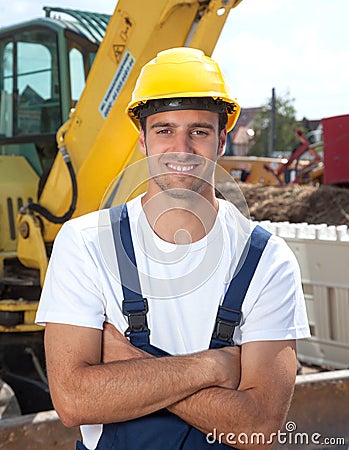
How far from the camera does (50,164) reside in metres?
5.67

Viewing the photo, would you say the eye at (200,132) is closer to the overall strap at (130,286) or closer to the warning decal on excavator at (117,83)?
the overall strap at (130,286)

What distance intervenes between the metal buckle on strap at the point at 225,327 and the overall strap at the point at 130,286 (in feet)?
0.65

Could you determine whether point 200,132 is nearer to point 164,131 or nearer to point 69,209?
point 164,131

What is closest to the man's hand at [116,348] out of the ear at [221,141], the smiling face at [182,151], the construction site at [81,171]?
the smiling face at [182,151]

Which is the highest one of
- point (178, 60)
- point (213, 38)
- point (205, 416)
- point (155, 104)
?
point (213, 38)

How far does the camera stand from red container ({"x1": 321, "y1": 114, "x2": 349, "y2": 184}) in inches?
345

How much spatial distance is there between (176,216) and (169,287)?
22 cm

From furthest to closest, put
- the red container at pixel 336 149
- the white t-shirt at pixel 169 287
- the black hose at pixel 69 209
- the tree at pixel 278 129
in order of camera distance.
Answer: the tree at pixel 278 129 < the red container at pixel 336 149 < the black hose at pixel 69 209 < the white t-shirt at pixel 169 287

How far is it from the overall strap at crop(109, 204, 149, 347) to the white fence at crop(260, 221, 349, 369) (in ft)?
11.8

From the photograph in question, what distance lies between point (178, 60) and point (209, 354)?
2.93 feet

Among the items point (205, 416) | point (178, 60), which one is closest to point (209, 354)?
point (205, 416)

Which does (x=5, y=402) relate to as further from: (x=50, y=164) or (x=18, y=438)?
(x=50, y=164)

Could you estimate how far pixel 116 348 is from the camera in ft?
6.11

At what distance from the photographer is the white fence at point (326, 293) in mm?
5285
